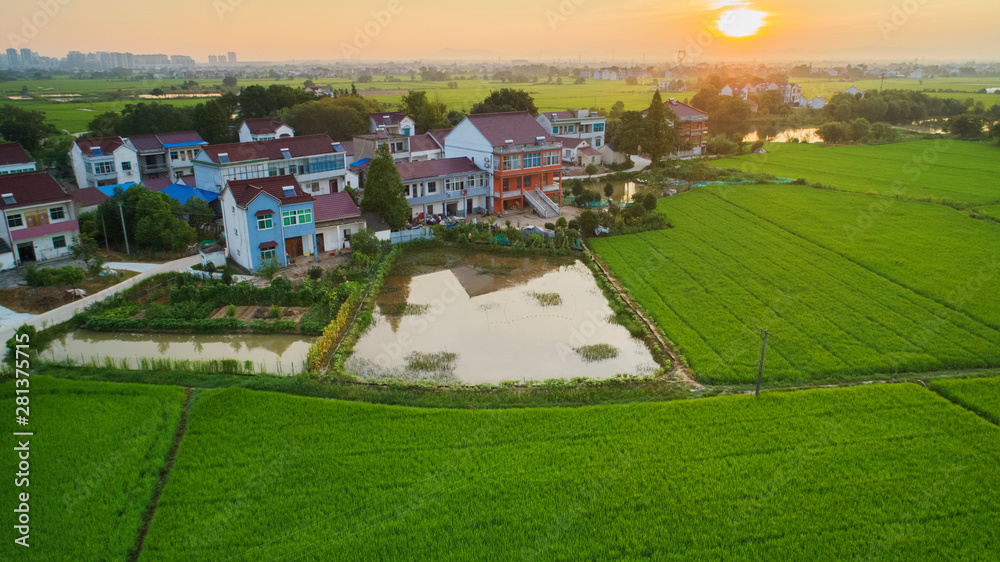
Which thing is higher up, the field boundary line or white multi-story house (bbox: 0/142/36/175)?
white multi-story house (bbox: 0/142/36/175)

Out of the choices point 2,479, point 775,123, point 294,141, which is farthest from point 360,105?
point 775,123

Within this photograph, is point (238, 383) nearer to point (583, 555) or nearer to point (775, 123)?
point (583, 555)

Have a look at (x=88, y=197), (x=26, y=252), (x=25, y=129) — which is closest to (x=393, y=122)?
(x=88, y=197)

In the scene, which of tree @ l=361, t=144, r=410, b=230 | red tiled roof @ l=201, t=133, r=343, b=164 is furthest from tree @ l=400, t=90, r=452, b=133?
tree @ l=361, t=144, r=410, b=230

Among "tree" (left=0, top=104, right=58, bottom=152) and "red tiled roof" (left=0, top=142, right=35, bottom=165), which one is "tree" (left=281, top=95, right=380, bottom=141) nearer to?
"red tiled roof" (left=0, top=142, right=35, bottom=165)

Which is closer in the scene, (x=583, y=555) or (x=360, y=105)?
(x=583, y=555)

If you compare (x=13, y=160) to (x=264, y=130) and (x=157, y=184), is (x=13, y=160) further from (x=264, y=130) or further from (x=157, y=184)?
(x=264, y=130)
